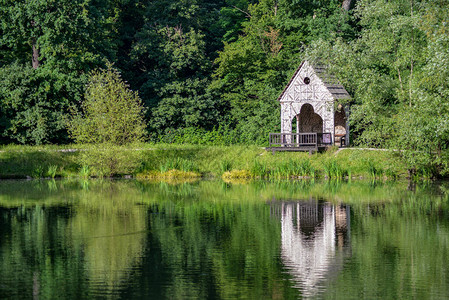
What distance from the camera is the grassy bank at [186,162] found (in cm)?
4031

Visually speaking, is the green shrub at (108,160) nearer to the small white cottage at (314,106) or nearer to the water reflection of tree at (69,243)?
the small white cottage at (314,106)

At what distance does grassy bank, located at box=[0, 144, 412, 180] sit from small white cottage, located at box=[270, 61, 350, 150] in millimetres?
1971

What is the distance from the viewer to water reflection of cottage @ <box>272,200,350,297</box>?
49.6 ft

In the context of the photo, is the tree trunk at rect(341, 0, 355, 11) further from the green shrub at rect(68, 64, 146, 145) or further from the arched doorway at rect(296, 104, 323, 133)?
the green shrub at rect(68, 64, 146, 145)

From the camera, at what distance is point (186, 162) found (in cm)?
4362

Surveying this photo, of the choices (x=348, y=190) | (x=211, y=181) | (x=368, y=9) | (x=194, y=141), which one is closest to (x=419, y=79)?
(x=368, y=9)

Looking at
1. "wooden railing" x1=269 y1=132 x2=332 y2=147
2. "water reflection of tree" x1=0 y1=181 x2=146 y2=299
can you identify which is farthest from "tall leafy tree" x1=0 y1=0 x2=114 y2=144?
"water reflection of tree" x1=0 y1=181 x2=146 y2=299

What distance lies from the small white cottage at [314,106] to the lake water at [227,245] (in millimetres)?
12503

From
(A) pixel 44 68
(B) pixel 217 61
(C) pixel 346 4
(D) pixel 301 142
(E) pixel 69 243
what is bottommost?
(E) pixel 69 243

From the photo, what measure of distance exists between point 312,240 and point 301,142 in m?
24.9

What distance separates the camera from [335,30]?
50156 mm

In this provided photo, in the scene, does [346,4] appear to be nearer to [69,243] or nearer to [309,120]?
[309,120]

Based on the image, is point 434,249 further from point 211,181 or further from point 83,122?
point 83,122

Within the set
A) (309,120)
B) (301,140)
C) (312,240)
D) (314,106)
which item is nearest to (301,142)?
(301,140)
